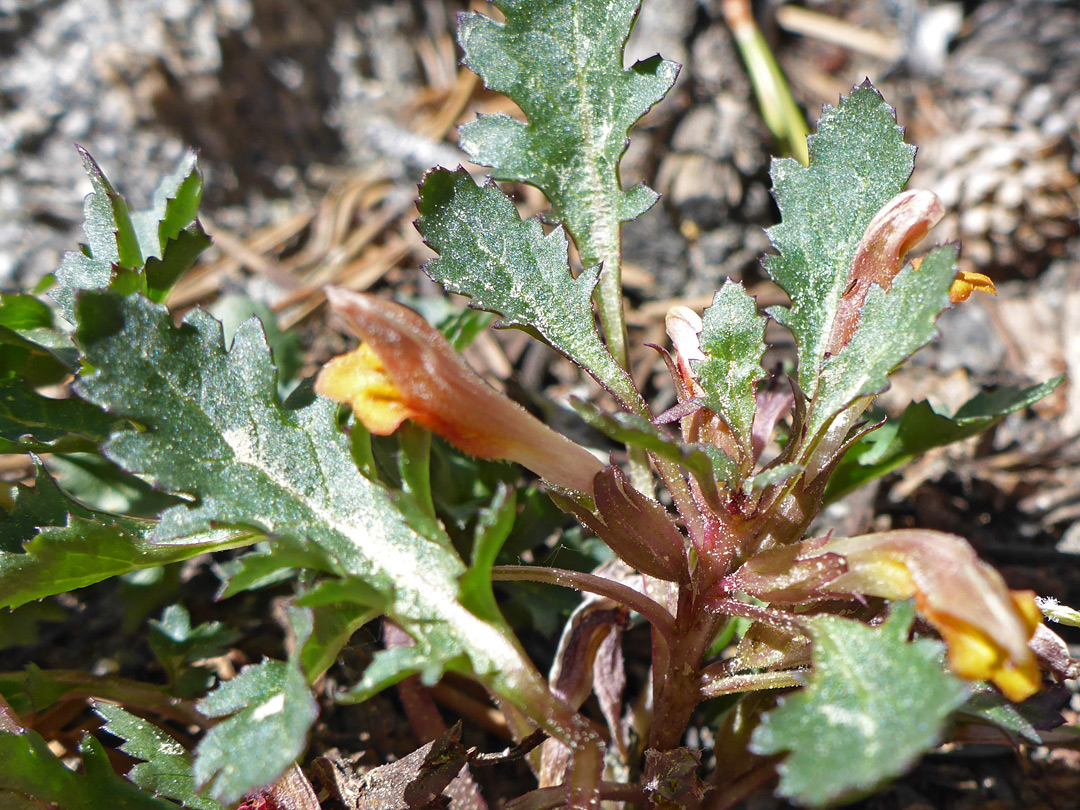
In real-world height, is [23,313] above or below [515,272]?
above

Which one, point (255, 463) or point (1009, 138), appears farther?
point (1009, 138)

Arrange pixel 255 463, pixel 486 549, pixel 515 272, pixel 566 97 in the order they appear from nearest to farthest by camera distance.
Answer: pixel 486 549
pixel 255 463
pixel 515 272
pixel 566 97

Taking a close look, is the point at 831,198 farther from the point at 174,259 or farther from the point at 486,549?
the point at 174,259

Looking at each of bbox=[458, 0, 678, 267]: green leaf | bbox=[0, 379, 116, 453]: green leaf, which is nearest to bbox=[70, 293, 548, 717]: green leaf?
bbox=[0, 379, 116, 453]: green leaf

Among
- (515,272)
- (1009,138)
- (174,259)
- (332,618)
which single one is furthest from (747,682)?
(1009,138)

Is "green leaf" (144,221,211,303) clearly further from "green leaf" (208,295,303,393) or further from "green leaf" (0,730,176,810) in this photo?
"green leaf" (0,730,176,810)

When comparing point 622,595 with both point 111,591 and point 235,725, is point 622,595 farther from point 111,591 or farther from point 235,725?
point 111,591

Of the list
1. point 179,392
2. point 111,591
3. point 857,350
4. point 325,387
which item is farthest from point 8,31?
point 857,350
